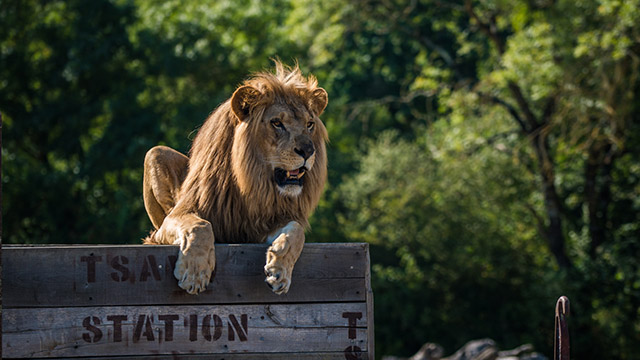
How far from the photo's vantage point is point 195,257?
386 cm

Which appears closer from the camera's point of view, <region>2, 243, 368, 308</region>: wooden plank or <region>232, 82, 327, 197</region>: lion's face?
<region>2, 243, 368, 308</region>: wooden plank

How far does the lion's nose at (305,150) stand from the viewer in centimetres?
441

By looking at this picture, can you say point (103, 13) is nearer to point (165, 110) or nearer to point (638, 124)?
point (165, 110)

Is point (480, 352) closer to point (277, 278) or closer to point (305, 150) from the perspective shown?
point (305, 150)

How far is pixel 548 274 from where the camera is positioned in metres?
16.4

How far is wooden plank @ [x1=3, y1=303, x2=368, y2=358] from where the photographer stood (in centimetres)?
373

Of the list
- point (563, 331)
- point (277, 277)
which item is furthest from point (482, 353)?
point (277, 277)

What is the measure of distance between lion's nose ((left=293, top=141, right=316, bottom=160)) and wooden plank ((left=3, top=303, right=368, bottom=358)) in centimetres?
90

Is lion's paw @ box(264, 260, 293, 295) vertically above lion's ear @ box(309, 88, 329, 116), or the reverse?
lion's ear @ box(309, 88, 329, 116)

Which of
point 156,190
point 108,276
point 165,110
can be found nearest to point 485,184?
point 165,110

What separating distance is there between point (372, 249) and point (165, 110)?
596cm

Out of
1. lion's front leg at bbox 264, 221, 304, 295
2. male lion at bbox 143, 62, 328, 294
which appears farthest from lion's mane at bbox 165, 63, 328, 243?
lion's front leg at bbox 264, 221, 304, 295

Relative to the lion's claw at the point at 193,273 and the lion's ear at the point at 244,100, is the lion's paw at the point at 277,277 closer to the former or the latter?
the lion's claw at the point at 193,273

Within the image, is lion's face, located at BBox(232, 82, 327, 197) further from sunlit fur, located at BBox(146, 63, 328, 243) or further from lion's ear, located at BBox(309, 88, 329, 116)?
lion's ear, located at BBox(309, 88, 329, 116)
